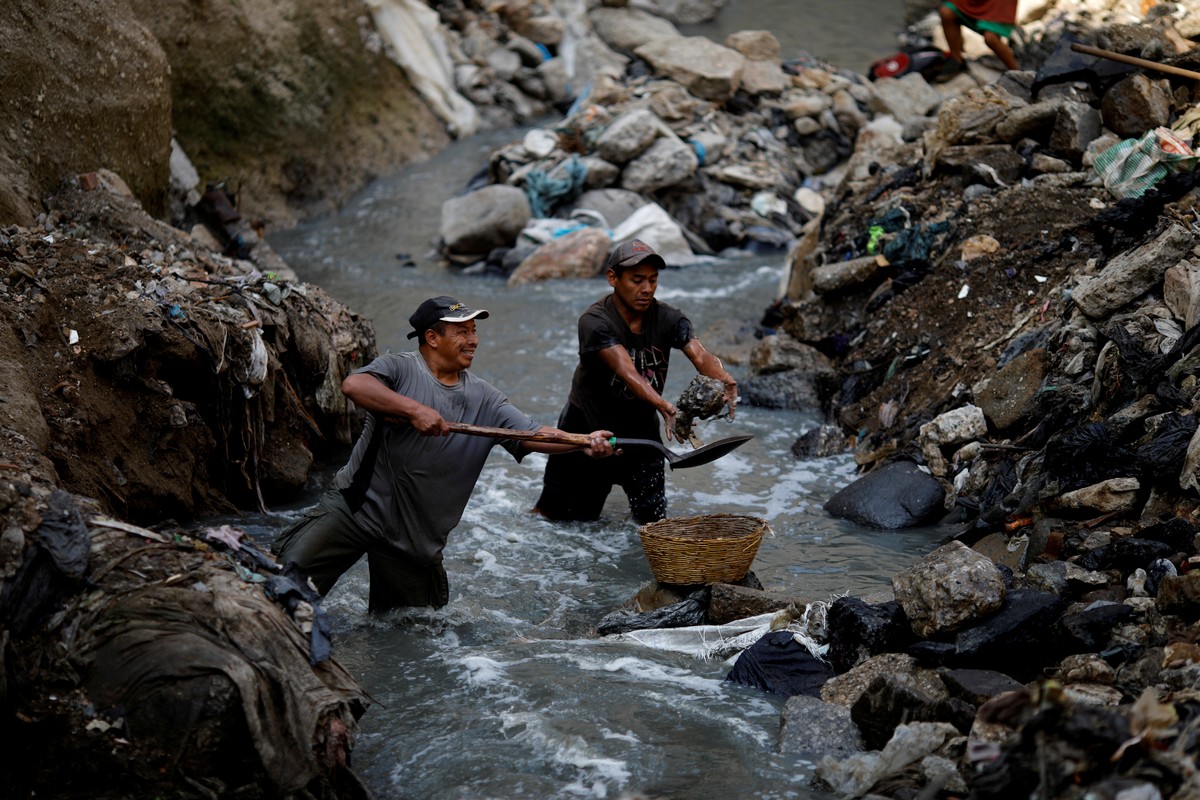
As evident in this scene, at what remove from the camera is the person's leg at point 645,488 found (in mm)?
6637

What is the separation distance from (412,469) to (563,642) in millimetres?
1096

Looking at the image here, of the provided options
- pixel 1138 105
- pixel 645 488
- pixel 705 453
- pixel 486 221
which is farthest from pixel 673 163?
pixel 705 453

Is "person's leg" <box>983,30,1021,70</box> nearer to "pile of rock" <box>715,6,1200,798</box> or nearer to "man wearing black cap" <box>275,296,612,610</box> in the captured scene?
"pile of rock" <box>715,6,1200,798</box>

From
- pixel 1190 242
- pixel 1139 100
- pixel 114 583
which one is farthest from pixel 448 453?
pixel 1139 100

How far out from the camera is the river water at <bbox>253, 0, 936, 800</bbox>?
13.6 ft

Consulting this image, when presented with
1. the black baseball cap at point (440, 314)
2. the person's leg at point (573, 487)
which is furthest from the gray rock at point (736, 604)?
the black baseball cap at point (440, 314)

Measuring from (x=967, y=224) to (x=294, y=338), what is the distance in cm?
544

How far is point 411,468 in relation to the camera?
4.92 meters

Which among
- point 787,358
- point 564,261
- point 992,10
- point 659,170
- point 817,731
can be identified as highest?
point 992,10

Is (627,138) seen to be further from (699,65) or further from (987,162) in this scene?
(987,162)

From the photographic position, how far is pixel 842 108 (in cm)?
1827

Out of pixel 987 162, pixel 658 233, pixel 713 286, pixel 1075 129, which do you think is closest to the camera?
pixel 1075 129

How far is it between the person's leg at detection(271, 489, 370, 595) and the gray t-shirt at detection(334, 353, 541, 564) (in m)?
0.07

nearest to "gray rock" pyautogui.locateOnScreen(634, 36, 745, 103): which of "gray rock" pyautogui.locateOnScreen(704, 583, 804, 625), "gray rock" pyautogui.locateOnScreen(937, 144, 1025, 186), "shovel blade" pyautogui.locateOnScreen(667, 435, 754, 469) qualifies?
"gray rock" pyautogui.locateOnScreen(937, 144, 1025, 186)
